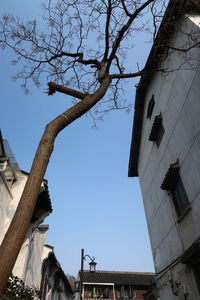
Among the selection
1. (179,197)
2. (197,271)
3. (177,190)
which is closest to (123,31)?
(177,190)

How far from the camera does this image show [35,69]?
7418 millimetres

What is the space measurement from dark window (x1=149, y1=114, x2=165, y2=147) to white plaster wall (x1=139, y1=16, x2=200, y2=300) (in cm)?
33

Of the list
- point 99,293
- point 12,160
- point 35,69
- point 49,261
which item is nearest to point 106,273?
point 99,293

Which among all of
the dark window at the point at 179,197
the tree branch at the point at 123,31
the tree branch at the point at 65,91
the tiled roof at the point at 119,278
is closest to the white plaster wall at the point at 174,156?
the dark window at the point at 179,197

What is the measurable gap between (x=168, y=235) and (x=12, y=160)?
23.7 feet

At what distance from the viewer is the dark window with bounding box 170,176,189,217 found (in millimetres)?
8031

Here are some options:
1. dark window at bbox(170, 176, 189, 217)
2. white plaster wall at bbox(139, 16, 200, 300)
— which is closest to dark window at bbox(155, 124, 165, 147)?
white plaster wall at bbox(139, 16, 200, 300)

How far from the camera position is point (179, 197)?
27.8ft

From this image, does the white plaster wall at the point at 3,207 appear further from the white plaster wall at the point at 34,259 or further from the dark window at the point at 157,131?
the dark window at the point at 157,131

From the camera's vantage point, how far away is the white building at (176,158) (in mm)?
7220

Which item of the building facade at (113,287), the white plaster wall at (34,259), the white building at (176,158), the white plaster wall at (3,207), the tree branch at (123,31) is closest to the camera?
the tree branch at (123,31)

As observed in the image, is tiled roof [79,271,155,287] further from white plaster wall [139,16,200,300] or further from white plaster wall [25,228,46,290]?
white plaster wall [139,16,200,300]

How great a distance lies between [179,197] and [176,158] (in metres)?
1.49

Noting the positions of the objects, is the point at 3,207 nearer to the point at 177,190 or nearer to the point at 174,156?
the point at 177,190
